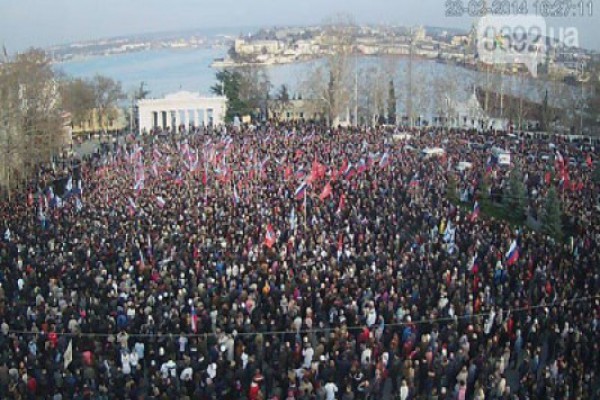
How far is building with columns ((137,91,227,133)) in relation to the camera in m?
51.4

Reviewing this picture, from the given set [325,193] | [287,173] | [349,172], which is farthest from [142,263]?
[349,172]

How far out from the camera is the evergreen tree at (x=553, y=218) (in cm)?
2036

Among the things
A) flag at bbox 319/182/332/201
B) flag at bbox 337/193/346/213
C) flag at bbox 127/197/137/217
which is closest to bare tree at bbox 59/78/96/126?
flag at bbox 127/197/137/217

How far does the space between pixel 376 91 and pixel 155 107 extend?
688 inches

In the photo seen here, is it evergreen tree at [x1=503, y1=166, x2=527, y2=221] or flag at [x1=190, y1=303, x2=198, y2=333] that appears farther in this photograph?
evergreen tree at [x1=503, y1=166, x2=527, y2=221]

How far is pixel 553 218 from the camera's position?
67.2ft

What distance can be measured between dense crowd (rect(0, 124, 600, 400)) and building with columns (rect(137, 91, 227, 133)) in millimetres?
27643

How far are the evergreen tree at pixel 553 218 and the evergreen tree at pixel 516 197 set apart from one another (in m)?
2.25

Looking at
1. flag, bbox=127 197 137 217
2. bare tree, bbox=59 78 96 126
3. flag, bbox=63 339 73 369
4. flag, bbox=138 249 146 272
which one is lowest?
flag, bbox=63 339 73 369

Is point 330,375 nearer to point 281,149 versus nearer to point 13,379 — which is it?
point 13,379

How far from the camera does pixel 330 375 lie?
11016 millimetres

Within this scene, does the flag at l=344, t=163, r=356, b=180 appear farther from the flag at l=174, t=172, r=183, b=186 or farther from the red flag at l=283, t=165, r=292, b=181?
the flag at l=174, t=172, r=183, b=186

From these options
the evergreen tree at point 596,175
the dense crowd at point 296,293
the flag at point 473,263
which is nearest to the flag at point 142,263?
the dense crowd at point 296,293

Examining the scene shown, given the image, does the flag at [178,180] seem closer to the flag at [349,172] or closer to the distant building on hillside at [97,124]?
the flag at [349,172]
